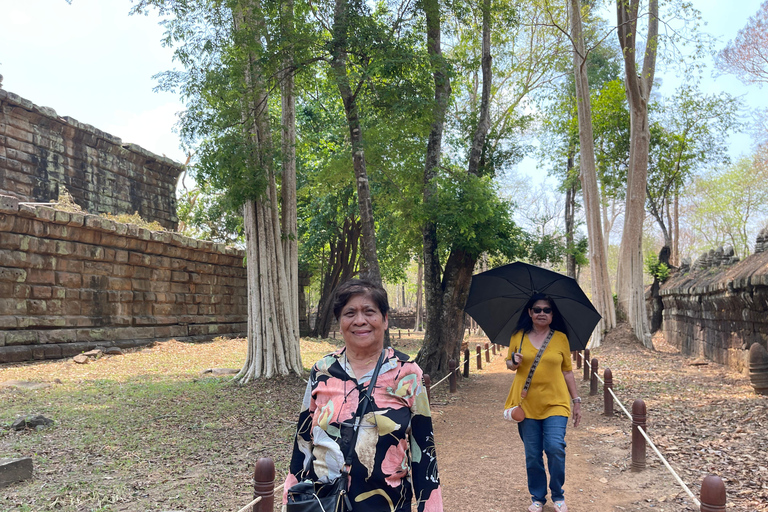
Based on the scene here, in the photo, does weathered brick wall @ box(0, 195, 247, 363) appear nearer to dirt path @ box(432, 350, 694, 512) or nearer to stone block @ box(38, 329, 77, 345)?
stone block @ box(38, 329, 77, 345)

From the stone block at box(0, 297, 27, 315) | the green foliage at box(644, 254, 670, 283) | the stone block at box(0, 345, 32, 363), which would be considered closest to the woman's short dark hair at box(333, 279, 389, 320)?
the stone block at box(0, 345, 32, 363)

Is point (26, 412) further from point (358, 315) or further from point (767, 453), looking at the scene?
point (767, 453)

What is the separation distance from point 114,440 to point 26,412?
182 centimetres

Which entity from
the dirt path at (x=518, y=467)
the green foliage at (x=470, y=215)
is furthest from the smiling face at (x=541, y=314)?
the green foliage at (x=470, y=215)

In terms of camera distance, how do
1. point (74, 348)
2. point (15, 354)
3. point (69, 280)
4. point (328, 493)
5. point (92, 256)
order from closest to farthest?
point (328, 493)
point (15, 354)
point (74, 348)
point (69, 280)
point (92, 256)

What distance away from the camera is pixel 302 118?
19406 millimetres

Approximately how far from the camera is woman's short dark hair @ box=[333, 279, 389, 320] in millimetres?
2627

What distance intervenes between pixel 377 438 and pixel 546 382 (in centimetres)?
242

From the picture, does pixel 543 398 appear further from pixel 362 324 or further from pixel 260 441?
pixel 260 441

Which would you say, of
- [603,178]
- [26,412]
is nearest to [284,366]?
[26,412]

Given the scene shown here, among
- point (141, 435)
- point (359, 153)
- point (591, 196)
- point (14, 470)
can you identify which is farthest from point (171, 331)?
point (591, 196)

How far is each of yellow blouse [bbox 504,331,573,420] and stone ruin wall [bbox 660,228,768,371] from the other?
6.32 metres

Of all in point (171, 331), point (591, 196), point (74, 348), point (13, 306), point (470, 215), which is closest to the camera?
point (470, 215)

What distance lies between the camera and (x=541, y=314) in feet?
14.8
